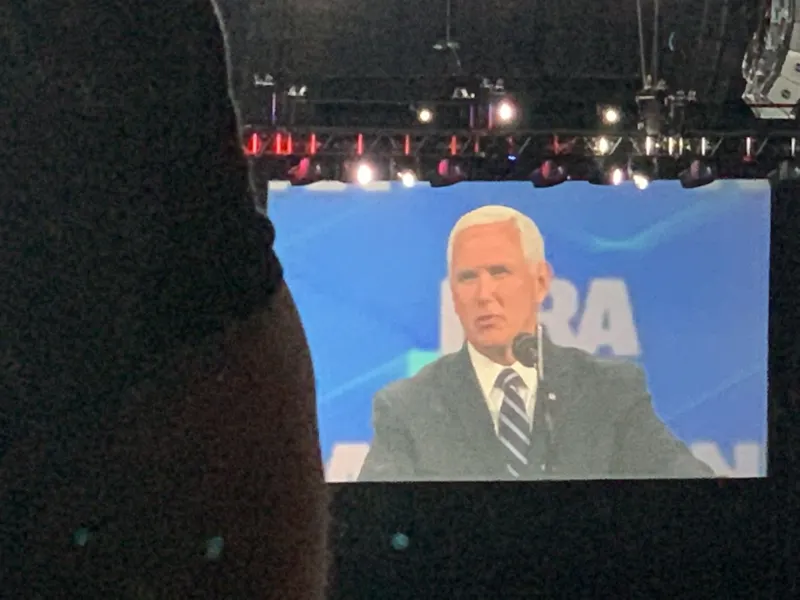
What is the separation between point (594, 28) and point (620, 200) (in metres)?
0.73

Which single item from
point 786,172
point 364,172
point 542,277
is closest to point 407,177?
point 364,172

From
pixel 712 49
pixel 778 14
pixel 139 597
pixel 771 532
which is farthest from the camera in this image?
pixel 771 532

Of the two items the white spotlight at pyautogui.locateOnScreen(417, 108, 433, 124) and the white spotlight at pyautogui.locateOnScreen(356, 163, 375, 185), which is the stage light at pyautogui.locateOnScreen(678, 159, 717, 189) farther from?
the white spotlight at pyautogui.locateOnScreen(356, 163, 375, 185)

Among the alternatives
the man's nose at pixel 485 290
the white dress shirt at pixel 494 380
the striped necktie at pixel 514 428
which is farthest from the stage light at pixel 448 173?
the striped necktie at pixel 514 428

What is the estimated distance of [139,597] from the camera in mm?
228

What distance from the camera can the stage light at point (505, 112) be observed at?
386 cm

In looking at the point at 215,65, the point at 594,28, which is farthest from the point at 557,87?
the point at 215,65

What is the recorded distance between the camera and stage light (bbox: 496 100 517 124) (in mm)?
3857

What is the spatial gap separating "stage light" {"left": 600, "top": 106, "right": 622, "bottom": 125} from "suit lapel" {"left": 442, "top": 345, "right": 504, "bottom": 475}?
1.12m

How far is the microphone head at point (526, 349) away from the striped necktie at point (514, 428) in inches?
4.2

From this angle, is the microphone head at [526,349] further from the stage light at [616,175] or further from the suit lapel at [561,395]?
the stage light at [616,175]

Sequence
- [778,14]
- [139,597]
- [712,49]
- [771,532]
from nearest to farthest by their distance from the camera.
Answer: [139,597], [778,14], [712,49], [771,532]

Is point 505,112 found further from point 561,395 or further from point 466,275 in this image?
point 561,395

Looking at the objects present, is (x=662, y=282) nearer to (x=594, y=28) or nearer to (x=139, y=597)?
(x=594, y=28)
